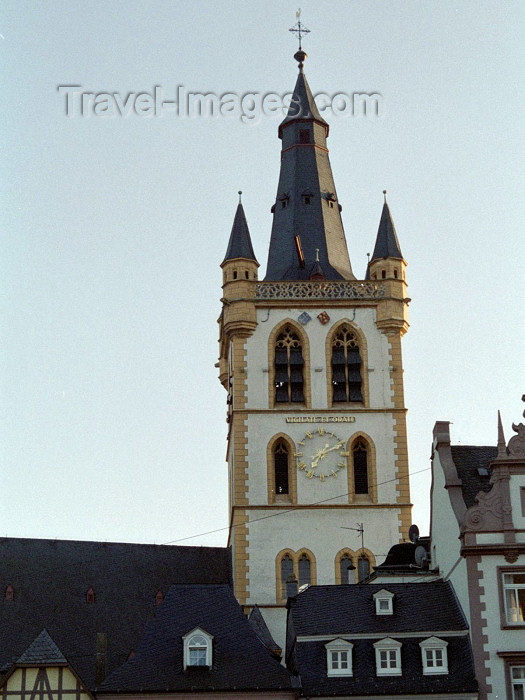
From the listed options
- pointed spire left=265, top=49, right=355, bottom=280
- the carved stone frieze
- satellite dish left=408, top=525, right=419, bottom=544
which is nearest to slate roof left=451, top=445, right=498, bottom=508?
satellite dish left=408, top=525, right=419, bottom=544

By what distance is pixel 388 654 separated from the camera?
51.0 m

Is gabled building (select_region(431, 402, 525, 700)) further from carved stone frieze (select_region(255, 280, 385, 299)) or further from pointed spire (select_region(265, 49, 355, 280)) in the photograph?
pointed spire (select_region(265, 49, 355, 280))

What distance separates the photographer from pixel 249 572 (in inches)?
2724

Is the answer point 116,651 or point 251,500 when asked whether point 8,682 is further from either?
point 251,500

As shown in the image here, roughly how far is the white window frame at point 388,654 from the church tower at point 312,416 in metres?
16.3

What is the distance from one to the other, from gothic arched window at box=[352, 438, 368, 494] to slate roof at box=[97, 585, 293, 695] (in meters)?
18.1

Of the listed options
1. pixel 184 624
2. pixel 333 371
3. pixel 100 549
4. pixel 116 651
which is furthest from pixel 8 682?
pixel 333 371

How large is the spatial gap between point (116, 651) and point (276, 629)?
6583mm

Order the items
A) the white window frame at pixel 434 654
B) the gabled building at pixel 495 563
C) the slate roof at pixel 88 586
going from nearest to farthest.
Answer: the gabled building at pixel 495 563
the white window frame at pixel 434 654
the slate roof at pixel 88 586

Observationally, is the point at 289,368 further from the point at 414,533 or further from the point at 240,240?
the point at 414,533

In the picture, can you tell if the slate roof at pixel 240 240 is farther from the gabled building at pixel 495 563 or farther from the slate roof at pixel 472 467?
the gabled building at pixel 495 563

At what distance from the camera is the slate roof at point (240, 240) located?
7525 cm

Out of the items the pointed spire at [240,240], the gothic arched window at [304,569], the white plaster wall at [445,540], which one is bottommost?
the white plaster wall at [445,540]

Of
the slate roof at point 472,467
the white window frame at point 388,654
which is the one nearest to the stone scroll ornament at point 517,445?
the slate roof at point 472,467
